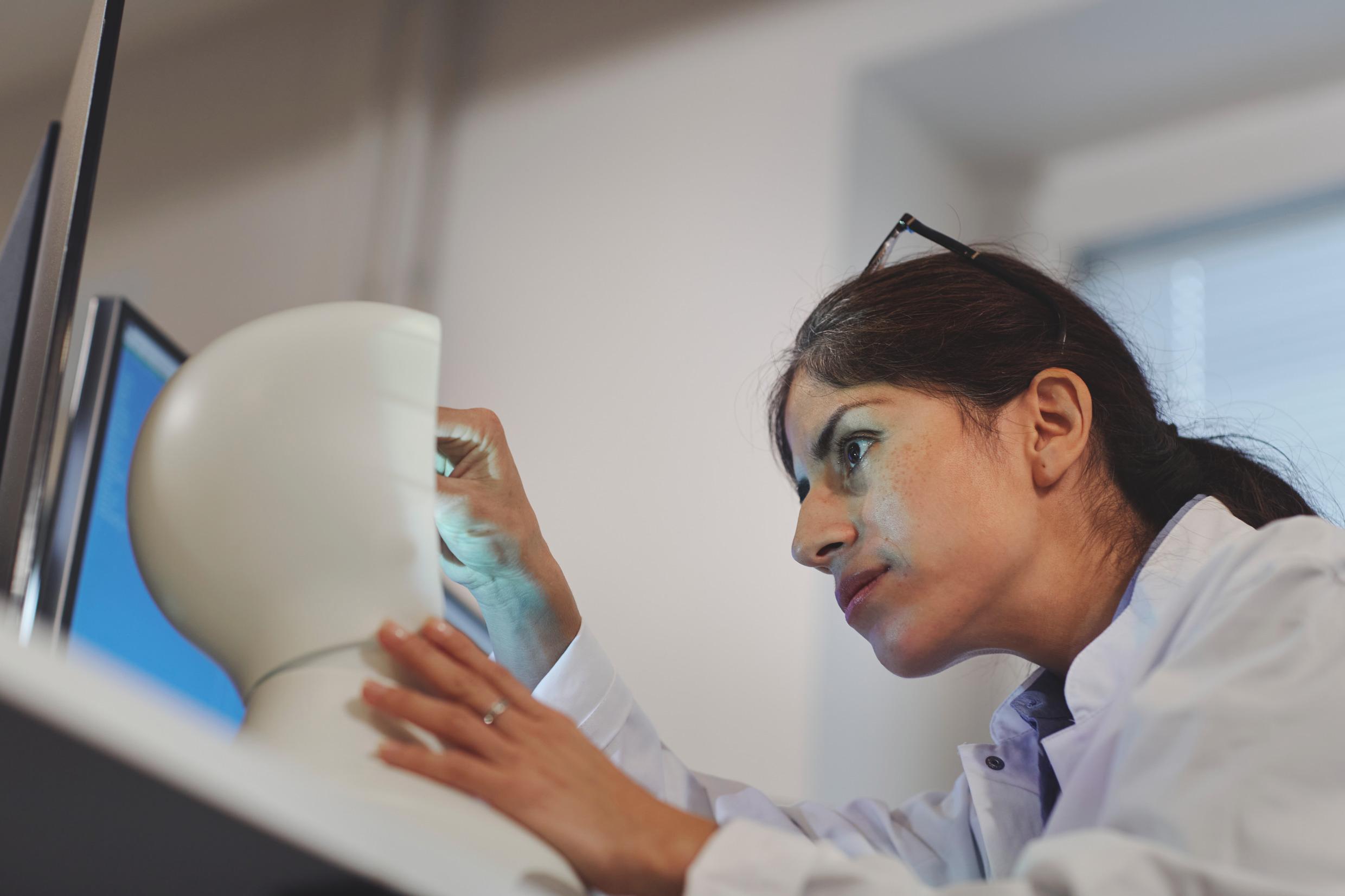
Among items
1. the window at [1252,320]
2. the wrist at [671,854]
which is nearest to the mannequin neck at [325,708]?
the wrist at [671,854]

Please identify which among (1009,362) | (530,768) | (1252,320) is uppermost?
(1252,320)

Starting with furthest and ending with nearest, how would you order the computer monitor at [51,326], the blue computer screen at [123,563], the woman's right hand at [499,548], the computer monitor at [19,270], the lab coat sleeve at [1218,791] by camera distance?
the blue computer screen at [123,563]
the woman's right hand at [499,548]
the computer monitor at [19,270]
the computer monitor at [51,326]
the lab coat sleeve at [1218,791]

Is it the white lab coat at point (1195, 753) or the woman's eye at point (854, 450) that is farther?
the woman's eye at point (854, 450)

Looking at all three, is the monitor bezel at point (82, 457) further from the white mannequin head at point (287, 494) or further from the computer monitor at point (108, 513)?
the white mannequin head at point (287, 494)

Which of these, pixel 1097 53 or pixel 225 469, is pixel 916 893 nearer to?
pixel 225 469

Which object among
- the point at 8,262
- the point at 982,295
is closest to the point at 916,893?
the point at 982,295

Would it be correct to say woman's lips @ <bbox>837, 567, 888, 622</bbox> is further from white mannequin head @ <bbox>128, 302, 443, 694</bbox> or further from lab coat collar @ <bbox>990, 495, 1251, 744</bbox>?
white mannequin head @ <bbox>128, 302, 443, 694</bbox>

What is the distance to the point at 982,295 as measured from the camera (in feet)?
3.77

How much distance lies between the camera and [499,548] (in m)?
1.00

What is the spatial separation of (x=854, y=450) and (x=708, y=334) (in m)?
0.83

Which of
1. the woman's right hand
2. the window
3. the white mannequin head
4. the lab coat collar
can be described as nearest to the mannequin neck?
the white mannequin head

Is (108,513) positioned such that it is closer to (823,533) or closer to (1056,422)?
(823,533)

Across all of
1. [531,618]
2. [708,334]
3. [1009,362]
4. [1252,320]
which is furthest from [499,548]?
[1252,320]

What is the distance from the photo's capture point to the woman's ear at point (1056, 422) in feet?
A: 3.49
